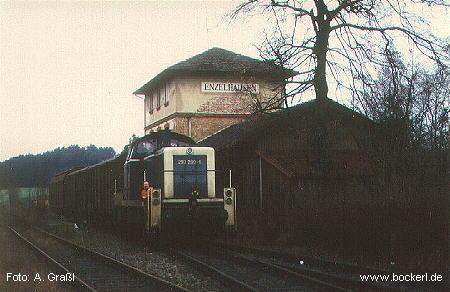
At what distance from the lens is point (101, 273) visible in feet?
39.3

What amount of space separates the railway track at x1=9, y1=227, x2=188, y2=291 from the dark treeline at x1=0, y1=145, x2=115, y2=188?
3406cm

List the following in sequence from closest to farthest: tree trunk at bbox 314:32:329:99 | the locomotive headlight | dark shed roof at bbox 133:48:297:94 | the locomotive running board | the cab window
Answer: the locomotive headlight < the locomotive running board < the cab window < tree trunk at bbox 314:32:329:99 < dark shed roof at bbox 133:48:297:94

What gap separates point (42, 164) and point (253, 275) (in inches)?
2182

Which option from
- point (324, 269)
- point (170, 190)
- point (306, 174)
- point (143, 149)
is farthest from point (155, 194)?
point (306, 174)

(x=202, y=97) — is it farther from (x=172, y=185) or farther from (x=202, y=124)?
(x=172, y=185)

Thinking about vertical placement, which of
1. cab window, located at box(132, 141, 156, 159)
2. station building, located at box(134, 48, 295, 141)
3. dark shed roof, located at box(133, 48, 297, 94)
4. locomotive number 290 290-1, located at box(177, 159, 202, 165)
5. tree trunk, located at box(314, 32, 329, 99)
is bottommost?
locomotive number 290 290-1, located at box(177, 159, 202, 165)

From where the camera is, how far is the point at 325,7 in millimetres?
20172

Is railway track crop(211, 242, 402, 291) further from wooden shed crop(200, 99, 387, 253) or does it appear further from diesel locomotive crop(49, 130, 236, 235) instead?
wooden shed crop(200, 99, 387, 253)

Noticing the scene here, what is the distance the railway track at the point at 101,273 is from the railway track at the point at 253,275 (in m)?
1.20

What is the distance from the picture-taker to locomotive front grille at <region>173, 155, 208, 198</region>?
16266 mm

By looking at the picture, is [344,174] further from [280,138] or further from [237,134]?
[237,134]

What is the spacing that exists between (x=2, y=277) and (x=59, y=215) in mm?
30870

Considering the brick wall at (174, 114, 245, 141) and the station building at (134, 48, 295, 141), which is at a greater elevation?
the station building at (134, 48, 295, 141)

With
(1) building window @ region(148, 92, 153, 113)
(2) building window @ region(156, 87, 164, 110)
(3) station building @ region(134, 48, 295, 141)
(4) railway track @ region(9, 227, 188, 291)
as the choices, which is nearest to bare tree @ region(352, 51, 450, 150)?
(4) railway track @ region(9, 227, 188, 291)
